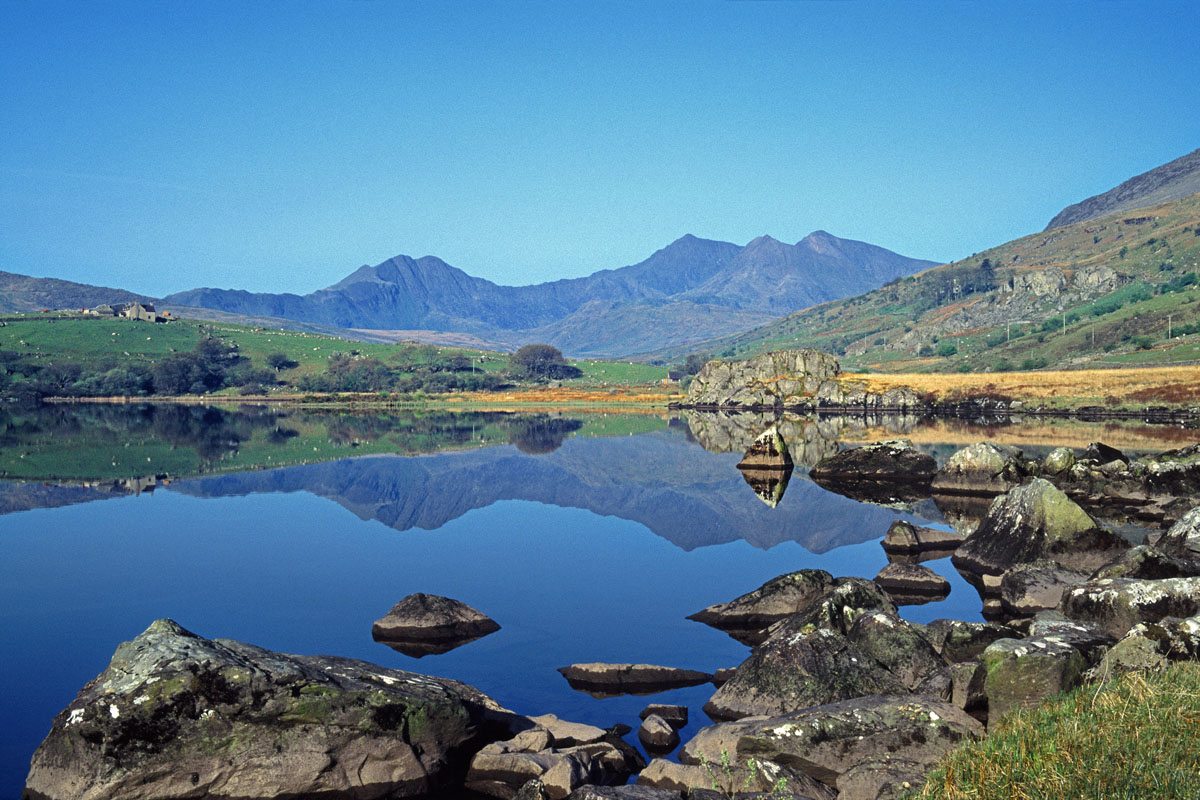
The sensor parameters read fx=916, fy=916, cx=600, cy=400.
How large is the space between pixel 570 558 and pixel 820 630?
14.5 metres

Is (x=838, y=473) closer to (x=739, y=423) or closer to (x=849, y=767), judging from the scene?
(x=849, y=767)

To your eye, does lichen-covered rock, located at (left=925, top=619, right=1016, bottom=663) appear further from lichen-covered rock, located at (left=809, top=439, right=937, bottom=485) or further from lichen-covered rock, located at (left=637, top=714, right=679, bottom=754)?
lichen-covered rock, located at (left=809, top=439, right=937, bottom=485)

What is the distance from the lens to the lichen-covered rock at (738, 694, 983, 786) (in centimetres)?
1263

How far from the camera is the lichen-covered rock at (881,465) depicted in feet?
166

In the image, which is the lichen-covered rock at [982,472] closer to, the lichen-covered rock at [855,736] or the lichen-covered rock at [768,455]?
the lichen-covered rock at [768,455]

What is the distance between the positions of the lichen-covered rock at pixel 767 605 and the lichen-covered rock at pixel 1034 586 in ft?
14.7

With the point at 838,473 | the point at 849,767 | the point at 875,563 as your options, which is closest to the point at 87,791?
the point at 849,767

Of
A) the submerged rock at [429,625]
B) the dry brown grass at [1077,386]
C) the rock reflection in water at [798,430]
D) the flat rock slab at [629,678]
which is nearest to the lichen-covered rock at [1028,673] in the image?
the flat rock slab at [629,678]

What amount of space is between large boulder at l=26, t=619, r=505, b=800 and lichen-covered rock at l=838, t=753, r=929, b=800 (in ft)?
18.4

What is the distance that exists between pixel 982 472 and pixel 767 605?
85.9 ft

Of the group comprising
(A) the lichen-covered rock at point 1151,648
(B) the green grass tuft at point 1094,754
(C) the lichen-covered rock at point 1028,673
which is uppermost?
(B) the green grass tuft at point 1094,754

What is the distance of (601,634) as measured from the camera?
69.1 ft

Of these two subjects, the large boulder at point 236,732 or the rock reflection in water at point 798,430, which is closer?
the large boulder at point 236,732

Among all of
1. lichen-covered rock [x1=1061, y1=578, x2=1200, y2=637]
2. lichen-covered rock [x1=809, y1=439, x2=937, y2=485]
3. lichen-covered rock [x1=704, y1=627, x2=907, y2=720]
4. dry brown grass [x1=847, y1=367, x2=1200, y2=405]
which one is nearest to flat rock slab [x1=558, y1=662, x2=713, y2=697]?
lichen-covered rock [x1=704, y1=627, x2=907, y2=720]
